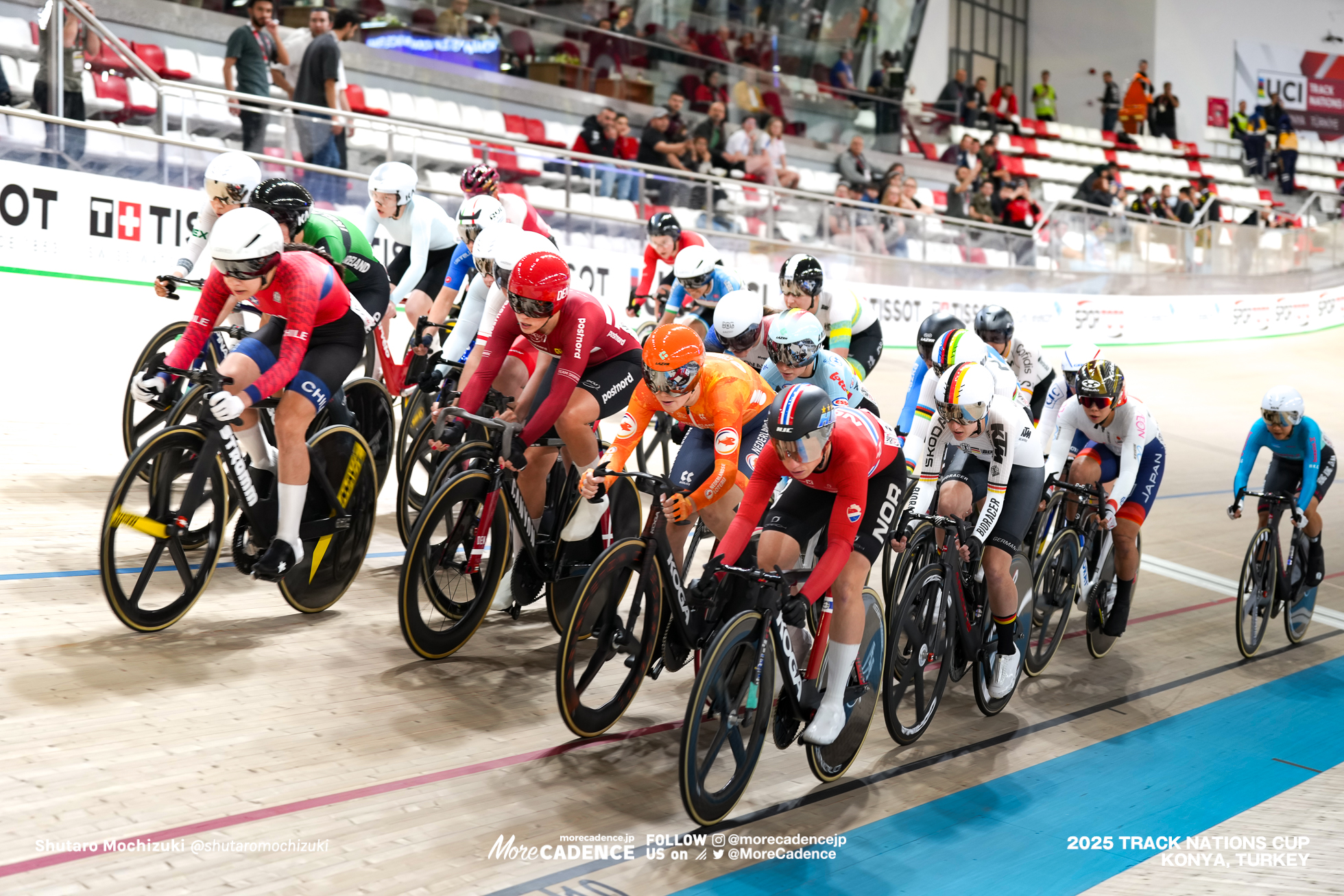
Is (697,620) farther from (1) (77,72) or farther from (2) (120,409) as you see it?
(1) (77,72)

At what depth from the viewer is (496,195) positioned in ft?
19.8

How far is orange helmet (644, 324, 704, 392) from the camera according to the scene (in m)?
3.58

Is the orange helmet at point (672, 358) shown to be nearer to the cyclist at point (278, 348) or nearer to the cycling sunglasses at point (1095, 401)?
the cyclist at point (278, 348)

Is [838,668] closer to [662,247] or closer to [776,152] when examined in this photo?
[662,247]

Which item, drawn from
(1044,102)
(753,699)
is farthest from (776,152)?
(1044,102)

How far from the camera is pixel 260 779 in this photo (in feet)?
10.1

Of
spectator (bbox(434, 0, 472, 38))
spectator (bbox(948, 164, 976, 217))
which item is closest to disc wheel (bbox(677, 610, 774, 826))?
spectator (bbox(434, 0, 472, 38))

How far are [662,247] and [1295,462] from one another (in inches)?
143

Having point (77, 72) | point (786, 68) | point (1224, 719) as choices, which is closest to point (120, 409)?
point (77, 72)

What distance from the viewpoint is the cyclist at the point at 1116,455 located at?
500 cm

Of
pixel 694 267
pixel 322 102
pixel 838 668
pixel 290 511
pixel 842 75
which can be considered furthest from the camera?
pixel 842 75

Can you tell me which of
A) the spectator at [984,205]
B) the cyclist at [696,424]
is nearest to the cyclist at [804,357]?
the cyclist at [696,424]

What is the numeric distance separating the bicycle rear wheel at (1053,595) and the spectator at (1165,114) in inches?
933

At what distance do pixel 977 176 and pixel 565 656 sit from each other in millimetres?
15278
